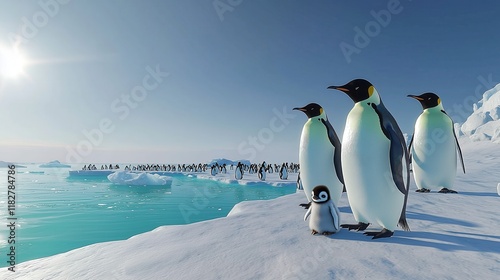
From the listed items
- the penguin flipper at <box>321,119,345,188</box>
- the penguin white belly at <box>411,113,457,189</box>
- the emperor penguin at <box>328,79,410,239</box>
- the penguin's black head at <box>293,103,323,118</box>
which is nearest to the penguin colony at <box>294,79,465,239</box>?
the emperor penguin at <box>328,79,410,239</box>

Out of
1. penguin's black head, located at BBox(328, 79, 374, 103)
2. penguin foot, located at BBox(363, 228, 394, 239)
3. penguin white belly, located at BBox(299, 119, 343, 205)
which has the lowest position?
penguin foot, located at BBox(363, 228, 394, 239)

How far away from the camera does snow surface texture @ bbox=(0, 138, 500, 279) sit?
2145 mm

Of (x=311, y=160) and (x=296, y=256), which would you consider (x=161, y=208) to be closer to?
(x=311, y=160)

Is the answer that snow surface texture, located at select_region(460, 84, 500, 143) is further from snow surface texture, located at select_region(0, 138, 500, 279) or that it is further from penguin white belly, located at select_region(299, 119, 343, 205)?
snow surface texture, located at select_region(0, 138, 500, 279)

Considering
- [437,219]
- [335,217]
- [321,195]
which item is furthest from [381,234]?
[437,219]

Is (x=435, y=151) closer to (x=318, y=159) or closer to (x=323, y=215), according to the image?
(x=318, y=159)

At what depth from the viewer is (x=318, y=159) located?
449 centimetres

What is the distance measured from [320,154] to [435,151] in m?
3.56

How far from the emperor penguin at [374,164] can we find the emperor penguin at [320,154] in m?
1.02

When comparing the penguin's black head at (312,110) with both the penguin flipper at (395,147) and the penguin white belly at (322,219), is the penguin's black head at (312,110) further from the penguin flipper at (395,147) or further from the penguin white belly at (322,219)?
the penguin white belly at (322,219)

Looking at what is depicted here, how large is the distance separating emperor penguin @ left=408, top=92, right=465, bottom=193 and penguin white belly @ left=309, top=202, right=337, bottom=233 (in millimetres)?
4443

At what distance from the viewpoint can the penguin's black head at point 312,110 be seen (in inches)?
187

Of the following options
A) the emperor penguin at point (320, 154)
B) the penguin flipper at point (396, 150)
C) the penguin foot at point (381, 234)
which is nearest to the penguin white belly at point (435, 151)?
the emperor penguin at point (320, 154)

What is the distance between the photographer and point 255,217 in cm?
421
